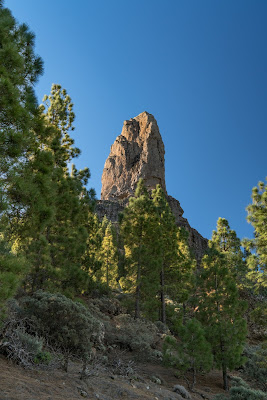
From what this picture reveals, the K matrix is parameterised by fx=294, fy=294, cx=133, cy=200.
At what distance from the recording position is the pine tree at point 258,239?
13.1 meters

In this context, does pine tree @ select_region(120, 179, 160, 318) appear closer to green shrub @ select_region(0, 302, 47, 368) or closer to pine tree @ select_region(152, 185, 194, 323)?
pine tree @ select_region(152, 185, 194, 323)

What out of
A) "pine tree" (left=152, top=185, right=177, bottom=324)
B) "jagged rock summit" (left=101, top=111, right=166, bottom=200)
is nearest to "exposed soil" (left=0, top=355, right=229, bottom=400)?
"pine tree" (left=152, top=185, right=177, bottom=324)

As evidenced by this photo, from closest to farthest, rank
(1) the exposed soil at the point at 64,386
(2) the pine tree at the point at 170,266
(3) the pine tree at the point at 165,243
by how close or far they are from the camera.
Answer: (1) the exposed soil at the point at 64,386, (3) the pine tree at the point at 165,243, (2) the pine tree at the point at 170,266

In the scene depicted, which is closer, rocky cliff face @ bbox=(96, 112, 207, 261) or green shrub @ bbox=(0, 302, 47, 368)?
green shrub @ bbox=(0, 302, 47, 368)

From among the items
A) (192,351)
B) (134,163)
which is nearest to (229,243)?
(192,351)

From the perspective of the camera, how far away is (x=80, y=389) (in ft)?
20.4

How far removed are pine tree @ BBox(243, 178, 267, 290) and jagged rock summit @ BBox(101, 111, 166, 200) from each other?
71480 millimetres

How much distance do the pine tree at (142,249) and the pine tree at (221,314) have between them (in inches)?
197

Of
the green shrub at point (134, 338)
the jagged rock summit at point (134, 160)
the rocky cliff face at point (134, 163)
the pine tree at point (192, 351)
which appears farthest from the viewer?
the jagged rock summit at point (134, 160)

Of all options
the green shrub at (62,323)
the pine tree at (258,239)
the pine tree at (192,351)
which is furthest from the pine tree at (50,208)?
the pine tree at (258,239)

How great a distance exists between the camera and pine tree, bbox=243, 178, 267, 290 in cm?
1309

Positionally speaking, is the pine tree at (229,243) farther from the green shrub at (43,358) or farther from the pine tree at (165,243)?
the green shrub at (43,358)

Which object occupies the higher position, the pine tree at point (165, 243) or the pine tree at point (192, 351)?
the pine tree at point (165, 243)

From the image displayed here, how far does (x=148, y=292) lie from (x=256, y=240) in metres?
8.51
